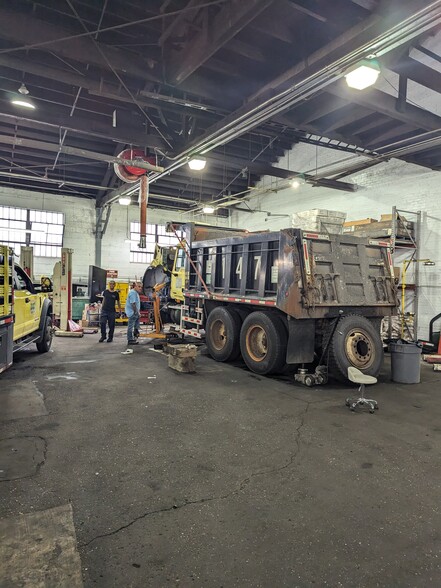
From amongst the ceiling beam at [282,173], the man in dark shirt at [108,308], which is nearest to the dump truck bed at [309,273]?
the man in dark shirt at [108,308]

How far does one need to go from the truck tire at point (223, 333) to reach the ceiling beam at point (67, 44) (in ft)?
16.2

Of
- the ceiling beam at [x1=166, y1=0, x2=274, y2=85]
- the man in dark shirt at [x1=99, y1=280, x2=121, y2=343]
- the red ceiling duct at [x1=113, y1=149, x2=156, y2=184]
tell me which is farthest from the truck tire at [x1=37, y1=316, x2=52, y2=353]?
the ceiling beam at [x1=166, y1=0, x2=274, y2=85]

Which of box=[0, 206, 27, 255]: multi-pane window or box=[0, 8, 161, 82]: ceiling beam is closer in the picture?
box=[0, 8, 161, 82]: ceiling beam

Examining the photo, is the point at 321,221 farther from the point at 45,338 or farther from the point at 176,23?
the point at 45,338

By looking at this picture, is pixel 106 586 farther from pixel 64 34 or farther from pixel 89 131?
pixel 89 131

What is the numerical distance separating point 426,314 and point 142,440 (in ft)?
32.5

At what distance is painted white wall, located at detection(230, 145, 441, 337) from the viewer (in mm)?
10984

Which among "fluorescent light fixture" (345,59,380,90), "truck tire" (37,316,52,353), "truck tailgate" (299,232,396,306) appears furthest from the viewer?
"truck tire" (37,316,52,353)

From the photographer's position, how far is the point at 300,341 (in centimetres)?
681

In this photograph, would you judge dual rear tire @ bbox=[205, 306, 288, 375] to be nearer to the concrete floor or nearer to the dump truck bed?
the dump truck bed

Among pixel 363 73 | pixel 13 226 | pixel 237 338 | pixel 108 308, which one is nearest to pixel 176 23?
pixel 363 73

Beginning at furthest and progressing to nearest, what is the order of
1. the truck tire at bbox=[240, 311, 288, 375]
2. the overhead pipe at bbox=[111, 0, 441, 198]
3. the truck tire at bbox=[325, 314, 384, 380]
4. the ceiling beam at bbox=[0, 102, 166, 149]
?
the ceiling beam at bbox=[0, 102, 166, 149], the truck tire at bbox=[240, 311, 288, 375], the truck tire at bbox=[325, 314, 384, 380], the overhead pipe at bbox=[111, 0, 441, 198]

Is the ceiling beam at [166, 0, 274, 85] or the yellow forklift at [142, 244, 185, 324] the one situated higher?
the ceiling beam at [166, 0, 274, 85]

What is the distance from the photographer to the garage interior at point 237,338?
2.59 meters
